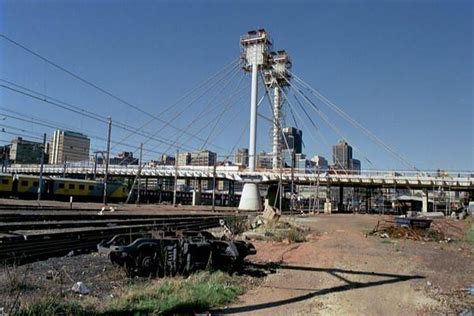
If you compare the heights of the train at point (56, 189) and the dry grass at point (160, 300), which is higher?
the train at point (56, 189)

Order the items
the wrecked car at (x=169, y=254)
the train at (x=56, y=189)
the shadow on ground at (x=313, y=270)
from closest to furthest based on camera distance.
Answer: the shadow on ground at (x=313, y=270), the wrecked car at (x=169, y=254), the train at (x=56, y=189)

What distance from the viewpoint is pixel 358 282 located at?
11.2 metres

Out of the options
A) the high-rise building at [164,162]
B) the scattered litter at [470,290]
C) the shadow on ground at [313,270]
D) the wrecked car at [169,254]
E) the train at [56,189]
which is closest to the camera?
the shadow on ground at [313,270]

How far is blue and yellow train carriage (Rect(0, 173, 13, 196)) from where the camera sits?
50.9 m

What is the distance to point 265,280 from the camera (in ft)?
36.5

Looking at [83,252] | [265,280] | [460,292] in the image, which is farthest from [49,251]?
[460,292]

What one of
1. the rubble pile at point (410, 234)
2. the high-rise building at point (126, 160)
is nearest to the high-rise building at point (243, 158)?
the high-rise building at point (126, 160)

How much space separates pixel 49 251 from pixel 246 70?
218 ft

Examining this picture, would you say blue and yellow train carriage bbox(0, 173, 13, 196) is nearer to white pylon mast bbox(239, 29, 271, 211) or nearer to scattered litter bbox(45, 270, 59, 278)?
white pylon mast bbox(239, 29, 271, 211)

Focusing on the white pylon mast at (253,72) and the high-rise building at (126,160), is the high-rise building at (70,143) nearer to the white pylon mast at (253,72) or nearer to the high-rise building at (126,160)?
the high-rise building at (126,160)

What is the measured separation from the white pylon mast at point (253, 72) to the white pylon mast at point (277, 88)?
3.72 meters

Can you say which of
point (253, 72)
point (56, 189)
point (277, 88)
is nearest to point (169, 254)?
point (56, 189)

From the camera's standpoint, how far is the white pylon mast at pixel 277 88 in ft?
262

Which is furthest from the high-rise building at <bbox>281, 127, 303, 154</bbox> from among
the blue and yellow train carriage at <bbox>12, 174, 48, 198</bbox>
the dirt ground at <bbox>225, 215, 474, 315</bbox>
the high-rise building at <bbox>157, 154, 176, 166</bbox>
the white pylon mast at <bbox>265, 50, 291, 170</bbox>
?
the dirt ground at <bbox>225, 215, 474, 315</bbox>
